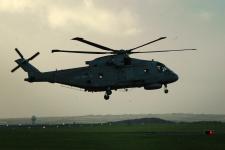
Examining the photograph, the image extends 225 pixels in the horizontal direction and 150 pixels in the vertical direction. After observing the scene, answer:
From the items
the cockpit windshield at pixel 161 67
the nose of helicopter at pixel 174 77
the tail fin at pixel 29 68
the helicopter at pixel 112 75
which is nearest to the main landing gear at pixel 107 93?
the helicopter at pixel 112 75

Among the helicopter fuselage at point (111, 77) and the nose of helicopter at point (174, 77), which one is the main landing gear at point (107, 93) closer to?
the helicopter fuselage at point (111, 77)

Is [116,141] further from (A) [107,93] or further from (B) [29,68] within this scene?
(B) [29,68]

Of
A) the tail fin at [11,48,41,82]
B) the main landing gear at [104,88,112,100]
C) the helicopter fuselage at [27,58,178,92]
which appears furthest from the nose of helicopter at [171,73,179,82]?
the tail fin at [11,48,41,82]

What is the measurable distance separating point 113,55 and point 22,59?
50.9 feet

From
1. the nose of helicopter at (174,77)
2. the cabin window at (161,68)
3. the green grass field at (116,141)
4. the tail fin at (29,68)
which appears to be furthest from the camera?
the tail fin at (29,68)

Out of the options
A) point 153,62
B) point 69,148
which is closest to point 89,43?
point 153,62

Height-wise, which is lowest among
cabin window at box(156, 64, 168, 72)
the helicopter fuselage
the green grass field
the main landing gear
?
the green grass field

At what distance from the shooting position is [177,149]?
54.1m

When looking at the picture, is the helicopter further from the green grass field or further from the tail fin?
the green grass field

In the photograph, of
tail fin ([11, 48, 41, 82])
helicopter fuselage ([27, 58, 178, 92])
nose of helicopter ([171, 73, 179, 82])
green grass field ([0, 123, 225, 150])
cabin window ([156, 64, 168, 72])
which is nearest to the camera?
helicopter fuselage ([27, 58, 178, 92])

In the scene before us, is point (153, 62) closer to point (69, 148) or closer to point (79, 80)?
point (79, 80)

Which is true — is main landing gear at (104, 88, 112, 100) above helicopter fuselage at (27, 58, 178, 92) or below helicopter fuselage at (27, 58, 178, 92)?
below

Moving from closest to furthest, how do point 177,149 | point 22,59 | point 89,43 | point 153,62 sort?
point 89,43 → point 177,149 → point 153,62 → point 22,59

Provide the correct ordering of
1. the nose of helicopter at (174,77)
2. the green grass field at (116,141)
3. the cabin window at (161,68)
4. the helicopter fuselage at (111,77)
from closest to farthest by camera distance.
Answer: the helicopter fuselage at (111,77) < the cabin window at (161,68) < the green grass field at (116,141) < the nose of helicopter at (174,77)
